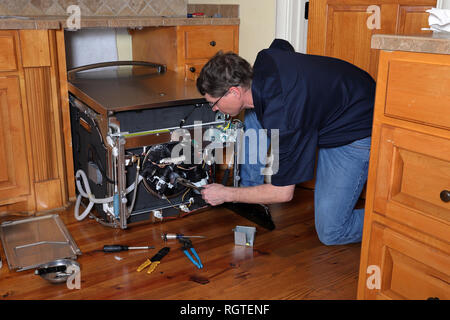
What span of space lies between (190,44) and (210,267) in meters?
1.24

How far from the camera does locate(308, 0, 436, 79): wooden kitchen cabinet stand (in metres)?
1.91

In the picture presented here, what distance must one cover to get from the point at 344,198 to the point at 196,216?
670mm

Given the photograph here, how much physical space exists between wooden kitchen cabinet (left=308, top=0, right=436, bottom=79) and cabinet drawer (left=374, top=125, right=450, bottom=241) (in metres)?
0.89

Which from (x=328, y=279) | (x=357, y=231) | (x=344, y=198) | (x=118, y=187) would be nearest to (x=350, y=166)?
(x=344, y=198)

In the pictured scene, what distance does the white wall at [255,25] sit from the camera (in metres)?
2.43

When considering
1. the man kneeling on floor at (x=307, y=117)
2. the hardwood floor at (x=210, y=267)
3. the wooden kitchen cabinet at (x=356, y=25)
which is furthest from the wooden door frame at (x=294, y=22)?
the hardwood floor at (x=210, y=267)

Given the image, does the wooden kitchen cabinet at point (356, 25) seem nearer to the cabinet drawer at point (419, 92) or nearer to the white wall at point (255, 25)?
the white wall at point (255, 25)

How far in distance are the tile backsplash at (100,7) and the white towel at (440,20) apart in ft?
5.75

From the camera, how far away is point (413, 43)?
1097 millimetres

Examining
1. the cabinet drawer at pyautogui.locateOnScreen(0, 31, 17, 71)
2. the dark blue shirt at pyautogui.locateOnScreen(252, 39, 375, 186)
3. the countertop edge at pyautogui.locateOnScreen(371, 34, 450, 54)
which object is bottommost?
the dark blue shirt at pyautogui.locateOnScreen(252, 39, 375, 186)

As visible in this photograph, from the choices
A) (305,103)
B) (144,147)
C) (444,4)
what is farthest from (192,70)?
(444,4)

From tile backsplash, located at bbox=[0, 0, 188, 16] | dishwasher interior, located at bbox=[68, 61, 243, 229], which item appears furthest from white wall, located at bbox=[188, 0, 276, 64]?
dishwasher interior, located at bbox=[68, 61, 243, 229]

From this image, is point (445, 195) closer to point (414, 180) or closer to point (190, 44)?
point (414, 180)

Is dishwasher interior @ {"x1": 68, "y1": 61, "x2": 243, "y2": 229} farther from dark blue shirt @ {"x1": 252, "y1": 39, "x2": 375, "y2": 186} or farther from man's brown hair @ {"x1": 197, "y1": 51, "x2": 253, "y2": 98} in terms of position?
dark blue shirt @ {"x1": 252, "y1": 39, "x2": 375, "y2": 186}
